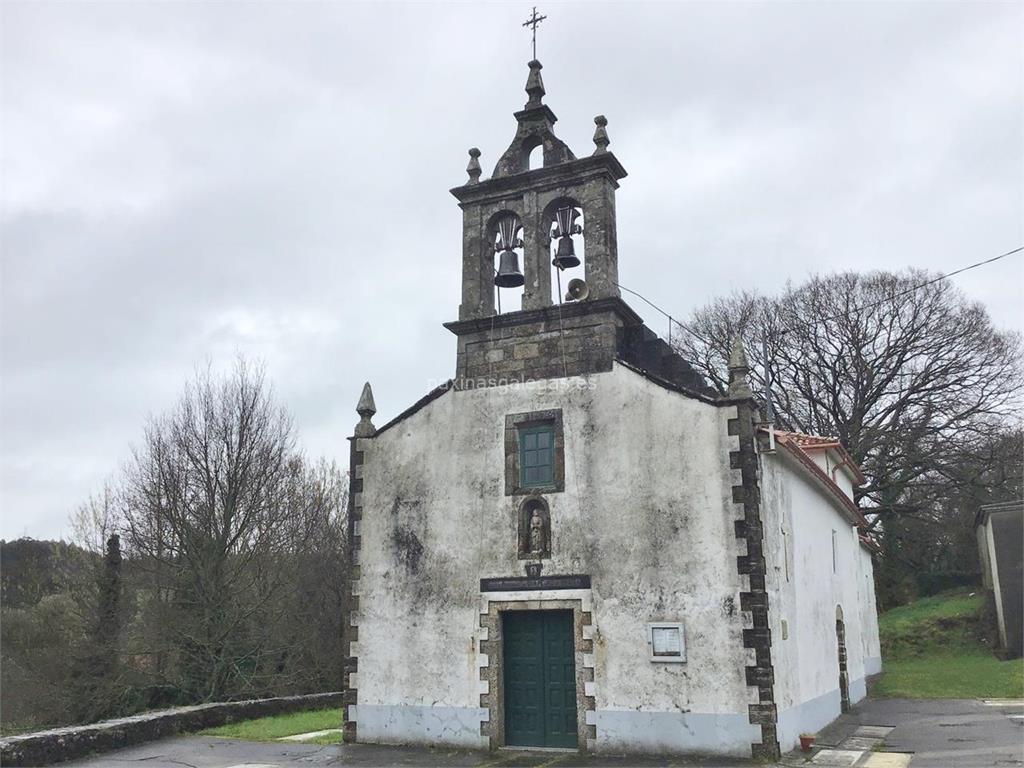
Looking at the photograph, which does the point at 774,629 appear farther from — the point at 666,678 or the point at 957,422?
the point at 957,422

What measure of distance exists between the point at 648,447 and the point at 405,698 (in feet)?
17.7

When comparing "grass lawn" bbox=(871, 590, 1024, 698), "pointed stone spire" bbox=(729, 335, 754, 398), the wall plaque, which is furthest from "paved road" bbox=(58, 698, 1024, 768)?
"grass lawn" bbox=(871, 590, 1024, 698)

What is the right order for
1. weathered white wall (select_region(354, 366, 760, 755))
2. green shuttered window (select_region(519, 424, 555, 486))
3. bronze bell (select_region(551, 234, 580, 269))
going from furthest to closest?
bronze bell (select_region(551, 234, 580, 269))
green shuttered window (select_region(519, 424, 555, 486))
weathered white wall (select_region(354, 366, 760, 755))

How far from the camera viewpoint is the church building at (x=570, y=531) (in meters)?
11.9

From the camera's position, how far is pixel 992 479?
3164 centimetres

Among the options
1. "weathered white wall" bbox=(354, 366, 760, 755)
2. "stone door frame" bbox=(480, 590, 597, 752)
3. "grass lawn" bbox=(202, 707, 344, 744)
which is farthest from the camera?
"grass lawn" bbox=(202, 707, 344, 744)

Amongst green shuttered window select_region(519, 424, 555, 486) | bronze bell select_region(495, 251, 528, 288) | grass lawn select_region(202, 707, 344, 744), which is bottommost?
grass lawn select_region(202, 707, 344, 744)

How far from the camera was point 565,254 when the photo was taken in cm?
1431

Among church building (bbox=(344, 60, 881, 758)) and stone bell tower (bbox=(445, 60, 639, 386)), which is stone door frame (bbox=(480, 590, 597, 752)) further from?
stone bell tower (bbox=(445, 60, 639, 386))

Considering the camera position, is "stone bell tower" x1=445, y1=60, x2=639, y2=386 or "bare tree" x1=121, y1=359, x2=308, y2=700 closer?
"stone bell tower" x1=445, y1=60, x2=639, y2=386

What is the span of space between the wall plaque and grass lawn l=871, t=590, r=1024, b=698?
1222 centimetres

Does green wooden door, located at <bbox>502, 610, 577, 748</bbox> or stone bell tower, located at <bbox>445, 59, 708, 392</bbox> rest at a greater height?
stone bell tower, located at <bbox>445, 59, 708, 392</bbox>

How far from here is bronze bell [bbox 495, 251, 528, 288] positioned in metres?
14.6

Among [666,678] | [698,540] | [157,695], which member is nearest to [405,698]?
[666,678]
